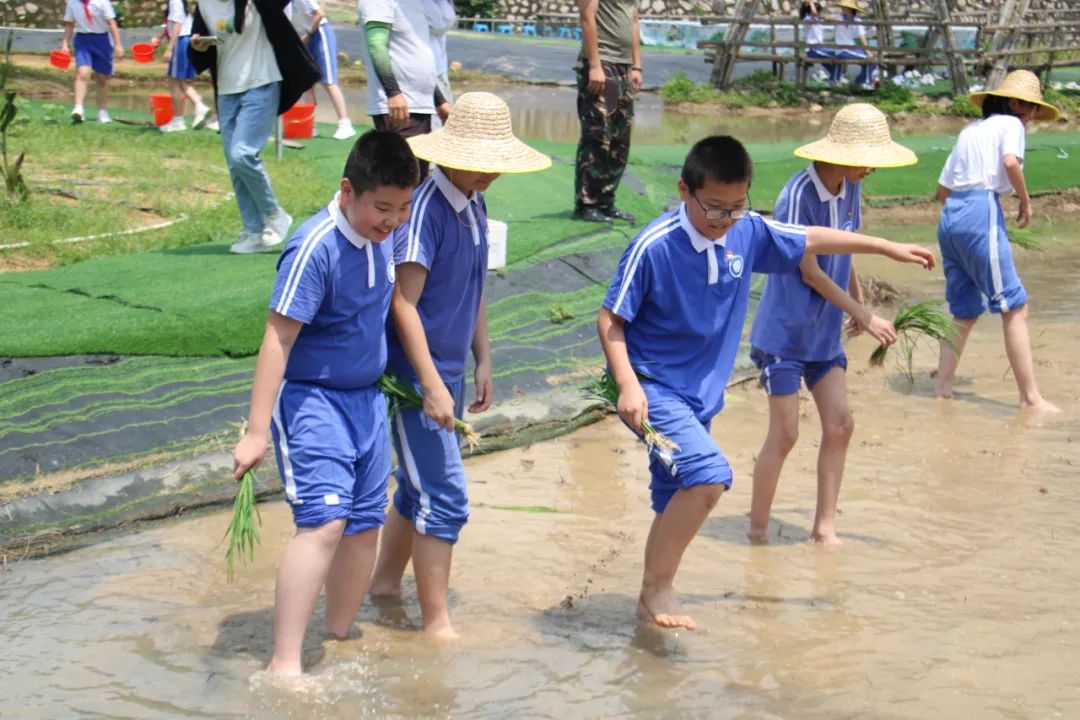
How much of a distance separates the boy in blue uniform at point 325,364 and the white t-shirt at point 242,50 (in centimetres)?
409

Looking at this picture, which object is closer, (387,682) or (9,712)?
(9,712)

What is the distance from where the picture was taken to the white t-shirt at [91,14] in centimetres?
1422

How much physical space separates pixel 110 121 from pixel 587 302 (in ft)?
25.5

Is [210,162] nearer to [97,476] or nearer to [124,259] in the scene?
[124,259]

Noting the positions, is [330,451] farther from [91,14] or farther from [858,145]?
[91,14]

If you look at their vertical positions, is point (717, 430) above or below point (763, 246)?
below

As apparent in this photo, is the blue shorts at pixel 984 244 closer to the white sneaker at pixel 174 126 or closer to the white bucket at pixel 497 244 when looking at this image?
the white bucket at pixel 497 244

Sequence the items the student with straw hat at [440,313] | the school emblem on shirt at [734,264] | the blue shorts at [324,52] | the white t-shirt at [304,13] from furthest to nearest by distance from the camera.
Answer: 1. the blue shorts at [324,52]
2. the white t-shirt at [304,13]
3. the school emblem on shirt at [734,264]
4. the student with straw hat at [440,313]

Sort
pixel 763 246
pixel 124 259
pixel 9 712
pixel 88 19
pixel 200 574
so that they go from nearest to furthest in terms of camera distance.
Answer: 1. pixel 9 712
2. pixel 763 246
3. pixel 200 574
4. pixel 124 259
5. pixel 88 19

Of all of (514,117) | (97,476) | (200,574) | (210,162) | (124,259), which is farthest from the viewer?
(514,117)

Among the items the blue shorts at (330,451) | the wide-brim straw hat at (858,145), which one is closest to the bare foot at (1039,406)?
the wide-brim straw hat at (858,145)

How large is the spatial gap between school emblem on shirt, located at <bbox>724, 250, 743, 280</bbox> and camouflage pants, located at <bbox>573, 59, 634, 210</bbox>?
5031mm

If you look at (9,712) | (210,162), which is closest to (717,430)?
(9,712)

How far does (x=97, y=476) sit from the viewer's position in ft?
18.7
